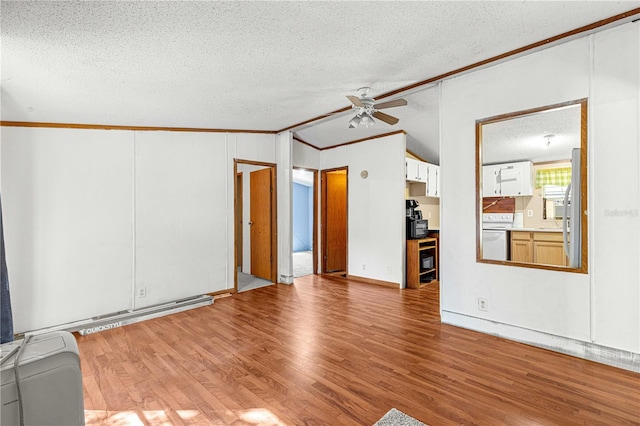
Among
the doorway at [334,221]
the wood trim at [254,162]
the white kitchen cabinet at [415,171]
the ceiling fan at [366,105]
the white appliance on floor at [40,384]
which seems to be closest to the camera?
the white appliance on floor at [40,384]

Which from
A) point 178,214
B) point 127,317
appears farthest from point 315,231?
point 127,317

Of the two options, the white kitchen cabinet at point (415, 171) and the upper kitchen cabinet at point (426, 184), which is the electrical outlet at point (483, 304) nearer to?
the white kitchen cabinet at point (415, 171)

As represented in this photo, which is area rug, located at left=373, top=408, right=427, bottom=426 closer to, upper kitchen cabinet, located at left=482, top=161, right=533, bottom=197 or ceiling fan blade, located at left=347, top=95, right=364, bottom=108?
upper kitchen cabinet, located at left=482, top=161, right=533, bottom=197

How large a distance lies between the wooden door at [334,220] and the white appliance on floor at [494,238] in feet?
10.6

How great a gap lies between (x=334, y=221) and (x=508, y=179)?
343cm

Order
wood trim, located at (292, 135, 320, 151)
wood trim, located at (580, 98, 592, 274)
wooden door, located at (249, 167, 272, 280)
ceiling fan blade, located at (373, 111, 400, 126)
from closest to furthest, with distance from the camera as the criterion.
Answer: wood trim, located at (580, 98, 592, 274) < ceiling fan blade, located at (373, 111, 400, 126) < wooden door, located at (249, 167, 272, 280) < wood trim, located at (292, 135, 320, 151)

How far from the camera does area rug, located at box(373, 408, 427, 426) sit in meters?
1.73

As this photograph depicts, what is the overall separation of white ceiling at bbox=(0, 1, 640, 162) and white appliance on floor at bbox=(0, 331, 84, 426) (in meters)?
1.78

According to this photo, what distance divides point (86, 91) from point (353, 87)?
8.35 feet

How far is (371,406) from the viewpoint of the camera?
1.91m

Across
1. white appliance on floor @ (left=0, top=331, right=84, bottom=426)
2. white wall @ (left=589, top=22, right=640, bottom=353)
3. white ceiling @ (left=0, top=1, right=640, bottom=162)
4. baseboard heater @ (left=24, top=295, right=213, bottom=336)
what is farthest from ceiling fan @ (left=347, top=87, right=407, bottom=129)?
baseboard heater @ (left=24, top=295, right=213, bottom=336)

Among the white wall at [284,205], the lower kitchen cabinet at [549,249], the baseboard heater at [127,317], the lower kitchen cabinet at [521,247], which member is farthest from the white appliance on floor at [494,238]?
the baseboard heater at [127,317]

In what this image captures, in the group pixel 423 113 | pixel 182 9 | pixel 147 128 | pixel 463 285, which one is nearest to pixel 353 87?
pixel 423 113

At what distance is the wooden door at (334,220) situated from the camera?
6129mm
